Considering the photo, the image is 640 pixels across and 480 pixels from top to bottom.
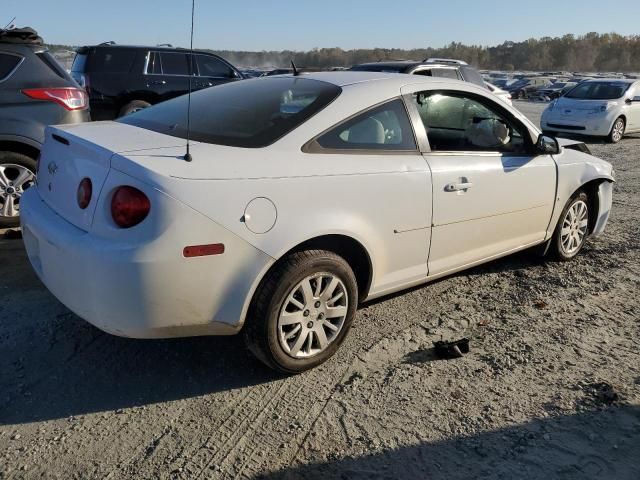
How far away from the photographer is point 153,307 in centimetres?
264

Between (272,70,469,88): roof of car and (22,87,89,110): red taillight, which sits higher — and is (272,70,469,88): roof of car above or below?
above

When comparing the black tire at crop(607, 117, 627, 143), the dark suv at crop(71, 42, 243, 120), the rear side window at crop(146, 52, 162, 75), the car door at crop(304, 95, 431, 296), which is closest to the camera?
the car door at crop(304, 95, 431, 296)

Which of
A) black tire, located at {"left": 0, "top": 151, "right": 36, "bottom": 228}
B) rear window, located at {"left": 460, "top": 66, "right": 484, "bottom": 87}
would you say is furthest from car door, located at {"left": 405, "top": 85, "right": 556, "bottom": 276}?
rear window, located at {"left": 460, "top": 66, "right": 484, "bottom": 87}

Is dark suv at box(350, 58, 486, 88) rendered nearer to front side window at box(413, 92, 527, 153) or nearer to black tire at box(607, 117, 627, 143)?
black tire at box(607, 117, 627, 143)

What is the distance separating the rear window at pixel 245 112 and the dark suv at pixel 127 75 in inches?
266

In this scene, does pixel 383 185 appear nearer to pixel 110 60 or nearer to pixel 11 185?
pixel 11 185

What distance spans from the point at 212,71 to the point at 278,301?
9.83 metres

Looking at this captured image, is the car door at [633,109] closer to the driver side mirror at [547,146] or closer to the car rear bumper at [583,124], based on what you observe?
the car rear bumper at [583,124]

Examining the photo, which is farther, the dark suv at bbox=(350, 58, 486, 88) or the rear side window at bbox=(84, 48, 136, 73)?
the rear side window at bbox=(84, 48, 136, 73)

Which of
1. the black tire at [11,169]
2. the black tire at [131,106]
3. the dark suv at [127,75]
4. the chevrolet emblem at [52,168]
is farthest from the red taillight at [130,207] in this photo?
the black tire at [131,106]

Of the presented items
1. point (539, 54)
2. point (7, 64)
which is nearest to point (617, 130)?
point (7, 64)

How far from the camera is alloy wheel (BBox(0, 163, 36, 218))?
542cm

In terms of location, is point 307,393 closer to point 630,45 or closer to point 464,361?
point 464,361

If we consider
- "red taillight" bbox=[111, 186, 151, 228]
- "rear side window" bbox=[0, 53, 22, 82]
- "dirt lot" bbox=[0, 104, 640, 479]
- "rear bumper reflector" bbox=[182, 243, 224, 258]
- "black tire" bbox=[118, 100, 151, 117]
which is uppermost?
"rear side window" bbox=[0, 53, 22, 82]
